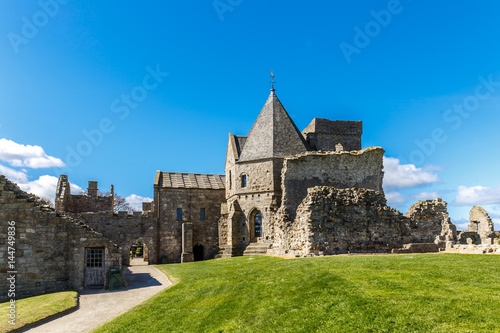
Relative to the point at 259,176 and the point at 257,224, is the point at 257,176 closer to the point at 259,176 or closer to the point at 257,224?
the point at 259,176

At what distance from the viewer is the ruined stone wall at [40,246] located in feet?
62.4

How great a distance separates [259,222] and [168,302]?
61.3 ft

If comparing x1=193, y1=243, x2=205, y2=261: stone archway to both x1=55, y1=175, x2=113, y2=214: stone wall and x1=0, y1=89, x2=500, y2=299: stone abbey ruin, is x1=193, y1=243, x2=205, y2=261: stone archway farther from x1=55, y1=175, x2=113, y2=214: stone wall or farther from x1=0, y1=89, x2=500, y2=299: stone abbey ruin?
x1=55, y1=175, x2=113, y2=214: stone wall

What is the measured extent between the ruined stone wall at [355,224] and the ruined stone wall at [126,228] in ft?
57.1

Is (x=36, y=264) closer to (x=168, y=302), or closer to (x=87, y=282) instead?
(x=87, y=282)

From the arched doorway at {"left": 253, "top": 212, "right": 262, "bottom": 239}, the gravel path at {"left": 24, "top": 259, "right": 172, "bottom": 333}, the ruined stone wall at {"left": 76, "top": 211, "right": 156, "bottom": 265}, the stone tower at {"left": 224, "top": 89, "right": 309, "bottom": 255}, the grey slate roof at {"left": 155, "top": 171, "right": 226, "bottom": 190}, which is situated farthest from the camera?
the grey slate roof at {"left": 155, "top": 171, "right": 226, "bottom": 190}

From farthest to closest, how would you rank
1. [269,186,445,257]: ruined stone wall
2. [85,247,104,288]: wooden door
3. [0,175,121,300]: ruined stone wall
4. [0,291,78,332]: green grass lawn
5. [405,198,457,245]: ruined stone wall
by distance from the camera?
[405,198,457,245]: ruined stone wall < [269,186,445,257]: ruined stone wall < [85,247,104,288]: wooden door < [0,175,121,300]: ruined stone wall < [0,291,78,332]: green grass lawn

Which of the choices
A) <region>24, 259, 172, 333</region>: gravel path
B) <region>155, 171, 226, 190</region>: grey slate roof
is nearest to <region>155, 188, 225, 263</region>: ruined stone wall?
<region>155, 171, 226, 190</region>: grey slate roof

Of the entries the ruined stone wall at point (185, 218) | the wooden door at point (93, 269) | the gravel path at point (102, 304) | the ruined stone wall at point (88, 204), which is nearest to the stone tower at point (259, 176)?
the ruined stone wall at point (185, 218)

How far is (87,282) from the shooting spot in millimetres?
20266

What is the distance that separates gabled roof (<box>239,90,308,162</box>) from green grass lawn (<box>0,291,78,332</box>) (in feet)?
63.4

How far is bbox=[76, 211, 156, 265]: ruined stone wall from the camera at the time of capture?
3450 centimetres

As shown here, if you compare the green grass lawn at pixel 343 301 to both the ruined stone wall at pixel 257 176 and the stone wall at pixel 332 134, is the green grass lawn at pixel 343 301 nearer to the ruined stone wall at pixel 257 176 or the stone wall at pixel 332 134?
the ruined stone wall at pixel 257 176

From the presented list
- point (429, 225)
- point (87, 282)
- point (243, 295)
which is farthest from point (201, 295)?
point (429, 225)
